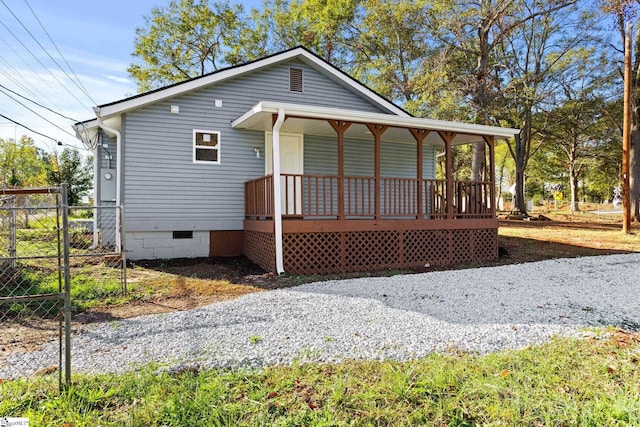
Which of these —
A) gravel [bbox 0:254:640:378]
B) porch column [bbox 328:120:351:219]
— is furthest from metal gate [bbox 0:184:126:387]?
porch column [bbox 328:120:351:219]

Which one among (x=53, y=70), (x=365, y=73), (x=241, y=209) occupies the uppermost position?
(x=365, y=73)

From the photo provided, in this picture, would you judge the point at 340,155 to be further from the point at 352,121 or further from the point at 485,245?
the point at 485,245

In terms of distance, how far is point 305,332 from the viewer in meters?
3.92

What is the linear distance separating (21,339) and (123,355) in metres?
1.41

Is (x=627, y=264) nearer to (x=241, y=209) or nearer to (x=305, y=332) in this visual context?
(x=305, y=332)

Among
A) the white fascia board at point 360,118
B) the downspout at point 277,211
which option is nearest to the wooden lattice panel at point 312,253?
the downspout at point 277,211

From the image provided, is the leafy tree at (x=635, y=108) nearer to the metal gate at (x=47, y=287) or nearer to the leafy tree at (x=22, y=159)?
the metal gate at (x=47, y=287)

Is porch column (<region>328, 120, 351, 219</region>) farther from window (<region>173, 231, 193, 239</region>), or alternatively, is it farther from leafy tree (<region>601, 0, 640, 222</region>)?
leafy tree (<region>601, 0, 640, 222</region>)

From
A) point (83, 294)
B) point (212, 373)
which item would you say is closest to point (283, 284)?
point (83, 294)

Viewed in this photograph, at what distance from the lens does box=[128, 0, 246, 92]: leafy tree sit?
20750mm

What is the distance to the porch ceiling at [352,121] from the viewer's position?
726 centimetres

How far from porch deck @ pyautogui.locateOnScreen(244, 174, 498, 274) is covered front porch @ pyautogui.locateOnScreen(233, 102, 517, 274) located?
0.02 metres

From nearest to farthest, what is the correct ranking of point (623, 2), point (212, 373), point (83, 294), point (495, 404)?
point (495, 404) → point (212, 373) → point (83, 294) → point (623, 2)

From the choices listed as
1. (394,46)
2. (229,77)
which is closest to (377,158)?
(229,77)
